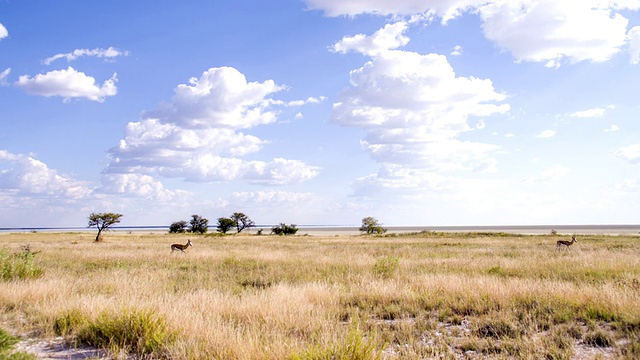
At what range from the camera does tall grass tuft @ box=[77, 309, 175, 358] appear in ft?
19.7

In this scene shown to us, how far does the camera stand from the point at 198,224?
298 ft

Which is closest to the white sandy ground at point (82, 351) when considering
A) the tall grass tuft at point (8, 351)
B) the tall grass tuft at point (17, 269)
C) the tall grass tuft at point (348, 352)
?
the tall grass tuft at point (8, 351)

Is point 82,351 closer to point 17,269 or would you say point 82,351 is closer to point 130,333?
point 130,333

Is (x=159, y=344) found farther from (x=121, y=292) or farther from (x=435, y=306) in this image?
(x=435, y=306)

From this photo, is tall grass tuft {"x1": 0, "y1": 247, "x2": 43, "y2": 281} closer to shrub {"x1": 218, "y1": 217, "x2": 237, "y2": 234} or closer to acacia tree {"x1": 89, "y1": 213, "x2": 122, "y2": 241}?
acacia tree {"x1": 89, "y1": 213, "x2": 122, "y2": 241}

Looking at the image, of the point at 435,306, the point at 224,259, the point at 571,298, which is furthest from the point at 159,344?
the point at 224,259

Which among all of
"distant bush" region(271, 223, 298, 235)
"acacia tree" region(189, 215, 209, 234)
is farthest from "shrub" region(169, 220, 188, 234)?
"distant bush" region(271, 223, 298, 235)

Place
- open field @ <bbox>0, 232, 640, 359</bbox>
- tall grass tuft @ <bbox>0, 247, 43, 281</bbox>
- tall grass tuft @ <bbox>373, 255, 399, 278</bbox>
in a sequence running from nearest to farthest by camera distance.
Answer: open field @ <bbox>0, 232, 640, 359</bbox> < tall grass tuft @ <bbox>0, 247, 43, 281</bbox> < tall grass tuft @ <bbox>373, 255, 399, 278</bbox>

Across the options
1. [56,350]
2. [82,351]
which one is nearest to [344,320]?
[82,351]

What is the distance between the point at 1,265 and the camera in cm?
1212

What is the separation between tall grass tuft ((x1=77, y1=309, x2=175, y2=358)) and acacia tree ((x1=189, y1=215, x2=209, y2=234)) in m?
86.6

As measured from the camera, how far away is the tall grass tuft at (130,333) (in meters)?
6.02

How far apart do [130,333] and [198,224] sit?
88317 mm

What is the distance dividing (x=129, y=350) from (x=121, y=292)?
3.97 meters
